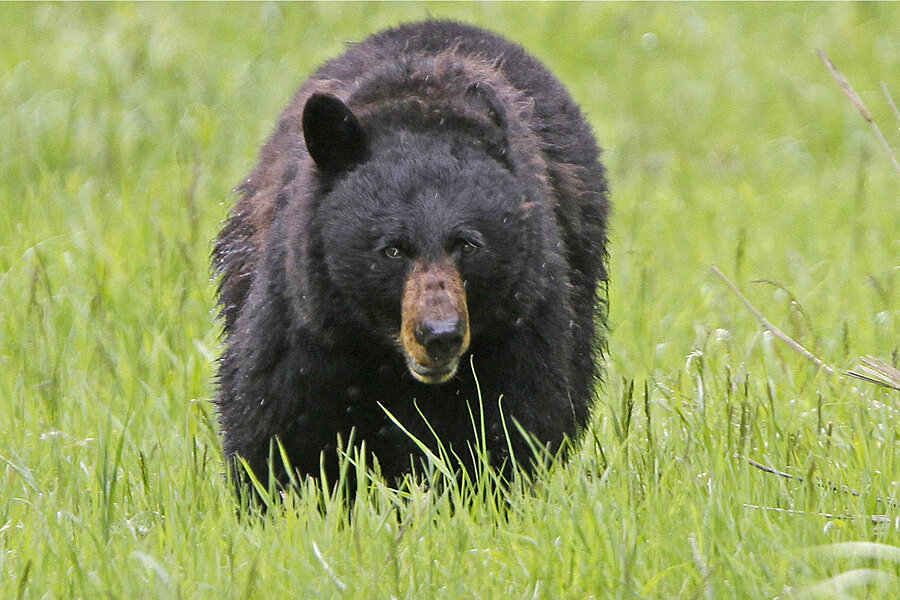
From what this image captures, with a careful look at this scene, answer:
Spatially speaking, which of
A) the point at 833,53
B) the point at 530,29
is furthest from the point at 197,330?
the point at 833,53

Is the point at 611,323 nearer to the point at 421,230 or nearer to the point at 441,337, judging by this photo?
the point at 421,230

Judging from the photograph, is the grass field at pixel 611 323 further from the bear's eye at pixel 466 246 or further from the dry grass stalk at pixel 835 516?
the bear's eye at pixel 466 246

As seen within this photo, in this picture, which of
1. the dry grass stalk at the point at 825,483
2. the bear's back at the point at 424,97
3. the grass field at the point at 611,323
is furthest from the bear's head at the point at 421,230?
the dry grass stalk at the point at 825,483

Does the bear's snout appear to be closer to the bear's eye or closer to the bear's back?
the bear's eye

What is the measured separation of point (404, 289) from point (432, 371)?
244mm

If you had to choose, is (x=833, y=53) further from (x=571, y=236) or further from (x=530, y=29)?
(x=571, y=236)

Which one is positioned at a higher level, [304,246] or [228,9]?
[228,9]

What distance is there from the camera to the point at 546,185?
171 inches

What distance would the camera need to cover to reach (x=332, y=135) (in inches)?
154

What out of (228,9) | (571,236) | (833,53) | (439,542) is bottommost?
(439,542)

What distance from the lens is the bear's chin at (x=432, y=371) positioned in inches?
144

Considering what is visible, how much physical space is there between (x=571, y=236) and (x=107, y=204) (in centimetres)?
331

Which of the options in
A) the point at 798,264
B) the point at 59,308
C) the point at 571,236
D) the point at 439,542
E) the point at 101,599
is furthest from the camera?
the point at 798,264

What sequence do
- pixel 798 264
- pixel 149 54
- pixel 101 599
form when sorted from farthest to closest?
pixel 149 54
pixel 798 264
pixel 101 599
